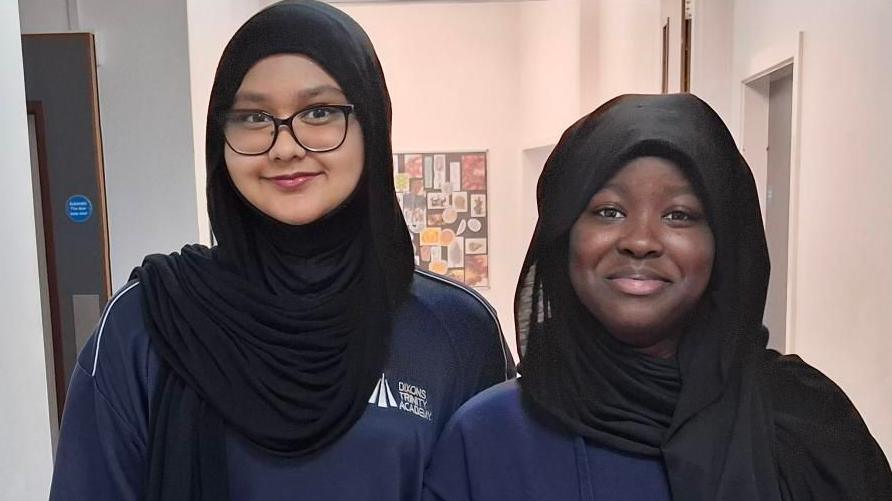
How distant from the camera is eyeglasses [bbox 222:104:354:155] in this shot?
945 millimetres

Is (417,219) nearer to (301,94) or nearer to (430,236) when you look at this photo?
(430,236)

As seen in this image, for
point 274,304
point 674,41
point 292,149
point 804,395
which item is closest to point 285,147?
point 292,149

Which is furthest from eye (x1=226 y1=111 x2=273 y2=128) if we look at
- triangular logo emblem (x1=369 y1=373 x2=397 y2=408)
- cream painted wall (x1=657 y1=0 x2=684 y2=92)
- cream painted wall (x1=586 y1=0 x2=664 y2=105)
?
cream painted wall (x1=586 y1=0 x2=664 y2=105)

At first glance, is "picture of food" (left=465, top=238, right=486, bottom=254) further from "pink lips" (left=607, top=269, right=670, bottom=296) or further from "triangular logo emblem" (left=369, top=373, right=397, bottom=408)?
"pink lips" (left=607, top=269, right=670, bottom=296)

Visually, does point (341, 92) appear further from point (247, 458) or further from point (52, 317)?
point (52, 317)

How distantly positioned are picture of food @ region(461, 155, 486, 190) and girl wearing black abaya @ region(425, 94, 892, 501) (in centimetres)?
359

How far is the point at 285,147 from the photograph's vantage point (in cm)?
93

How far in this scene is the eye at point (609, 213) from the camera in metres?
0.87

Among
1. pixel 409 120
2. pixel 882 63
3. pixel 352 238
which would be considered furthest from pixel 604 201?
pixel 409 120

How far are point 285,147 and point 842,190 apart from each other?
59.5 inches

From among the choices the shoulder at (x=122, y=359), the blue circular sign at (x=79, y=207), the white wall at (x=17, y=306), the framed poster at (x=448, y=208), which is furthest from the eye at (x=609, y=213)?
the framed poster at (x=448, y=208)

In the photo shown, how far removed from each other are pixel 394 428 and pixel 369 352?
4.2 inches

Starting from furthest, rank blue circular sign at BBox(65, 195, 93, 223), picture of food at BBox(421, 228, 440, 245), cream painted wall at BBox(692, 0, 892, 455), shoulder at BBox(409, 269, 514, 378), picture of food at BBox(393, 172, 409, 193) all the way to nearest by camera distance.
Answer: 1. picture of food at BBox(421, 228, 440, 245)
2. picture of food at BBox(393, 172, 409, 193)
3. blue circular sign at BBox(65, 195, 93, 223)
4. cream painted wall at BBox(692, 0, 892, 455)
5. shoulder at BBox(409, 269, 514, 378)

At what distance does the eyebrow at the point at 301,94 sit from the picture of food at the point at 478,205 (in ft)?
11.8
